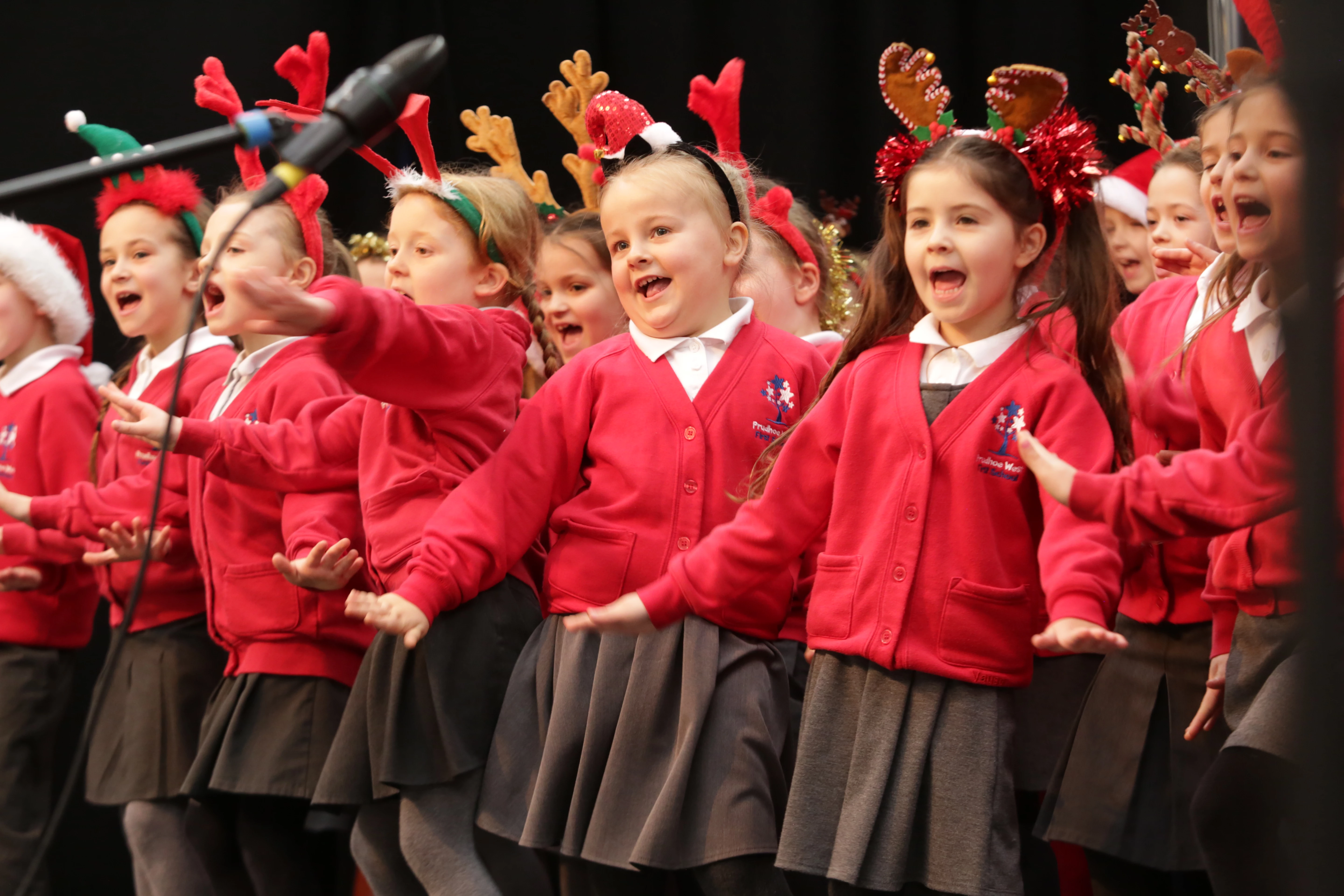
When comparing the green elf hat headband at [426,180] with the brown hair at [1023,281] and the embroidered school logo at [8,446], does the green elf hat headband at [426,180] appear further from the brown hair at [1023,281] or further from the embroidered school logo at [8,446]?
the embroidered school logo at [8,446]

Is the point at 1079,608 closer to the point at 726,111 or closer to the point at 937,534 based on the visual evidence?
the point at 937,534

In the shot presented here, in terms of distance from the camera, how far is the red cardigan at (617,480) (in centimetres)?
206

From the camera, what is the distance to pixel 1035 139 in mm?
1899

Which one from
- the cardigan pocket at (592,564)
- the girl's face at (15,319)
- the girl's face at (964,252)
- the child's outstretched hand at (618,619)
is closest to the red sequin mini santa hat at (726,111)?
the girl's face at (964,252)

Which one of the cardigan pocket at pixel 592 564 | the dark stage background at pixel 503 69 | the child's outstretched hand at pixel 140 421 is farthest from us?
the dark stage background at pixel 503 69

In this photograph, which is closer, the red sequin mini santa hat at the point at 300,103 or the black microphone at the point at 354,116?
the black microphone at the point at 354,116

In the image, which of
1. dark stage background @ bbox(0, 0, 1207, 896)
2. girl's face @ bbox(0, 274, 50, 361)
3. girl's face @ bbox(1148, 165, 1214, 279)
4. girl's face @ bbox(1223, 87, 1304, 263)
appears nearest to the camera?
girl's face @ bbox(1223, 87, 1304, 263)

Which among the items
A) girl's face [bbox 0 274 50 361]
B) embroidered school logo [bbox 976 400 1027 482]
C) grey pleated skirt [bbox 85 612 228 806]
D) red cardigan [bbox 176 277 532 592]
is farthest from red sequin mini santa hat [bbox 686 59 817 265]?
girl's face [bbox 0 274 50 361]

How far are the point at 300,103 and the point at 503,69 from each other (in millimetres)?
1403

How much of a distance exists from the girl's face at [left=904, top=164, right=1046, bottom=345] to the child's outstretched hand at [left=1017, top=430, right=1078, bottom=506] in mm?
339

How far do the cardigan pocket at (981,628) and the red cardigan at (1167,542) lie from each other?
7.0 inches

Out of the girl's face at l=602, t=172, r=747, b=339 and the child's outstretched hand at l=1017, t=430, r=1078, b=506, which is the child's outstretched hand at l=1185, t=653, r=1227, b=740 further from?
the girl's face at l=602, t=172, r=747, b=339

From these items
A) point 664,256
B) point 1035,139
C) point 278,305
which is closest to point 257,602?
point 278,305

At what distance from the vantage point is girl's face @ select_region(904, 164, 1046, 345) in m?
1.85
